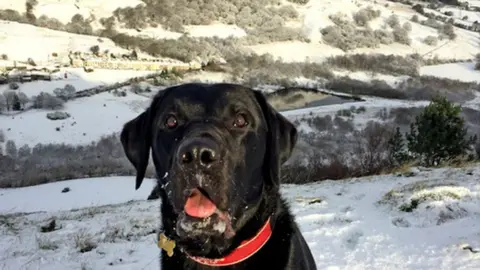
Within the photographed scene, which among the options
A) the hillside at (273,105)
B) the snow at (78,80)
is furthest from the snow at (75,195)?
the snow at (78,80)

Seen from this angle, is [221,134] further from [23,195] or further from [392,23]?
[392,23]

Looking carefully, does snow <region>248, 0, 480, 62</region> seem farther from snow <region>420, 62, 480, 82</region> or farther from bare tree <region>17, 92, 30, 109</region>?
bare tree <region>17, 92, 30, 109</region>

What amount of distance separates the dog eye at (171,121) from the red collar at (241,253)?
31.2 inches

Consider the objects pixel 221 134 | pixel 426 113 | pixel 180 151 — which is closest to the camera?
pixel 180 151

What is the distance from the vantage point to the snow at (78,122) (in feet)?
117

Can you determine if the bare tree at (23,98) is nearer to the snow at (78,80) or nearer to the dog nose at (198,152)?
the snow at (78,80)

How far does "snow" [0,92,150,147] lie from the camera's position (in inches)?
1407

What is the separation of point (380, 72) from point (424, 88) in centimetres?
959

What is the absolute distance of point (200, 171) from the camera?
270 centimetres

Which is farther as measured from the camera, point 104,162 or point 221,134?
point 104,162

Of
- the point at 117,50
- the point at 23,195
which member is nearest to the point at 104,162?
the point at 23,195

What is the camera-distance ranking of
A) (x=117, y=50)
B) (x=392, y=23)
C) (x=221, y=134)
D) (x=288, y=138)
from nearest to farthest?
(x=221, y=134)
(x=288, y=138)
(x=117, y=50)
(x=392, y=23)

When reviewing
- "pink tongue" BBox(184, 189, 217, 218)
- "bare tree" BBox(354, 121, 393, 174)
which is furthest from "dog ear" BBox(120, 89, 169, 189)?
"bare tree" BBox(354, 121, 393, 174)

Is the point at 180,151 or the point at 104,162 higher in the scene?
the point at 180,151
